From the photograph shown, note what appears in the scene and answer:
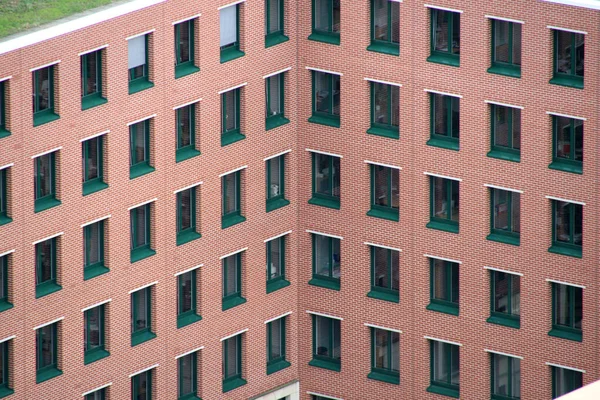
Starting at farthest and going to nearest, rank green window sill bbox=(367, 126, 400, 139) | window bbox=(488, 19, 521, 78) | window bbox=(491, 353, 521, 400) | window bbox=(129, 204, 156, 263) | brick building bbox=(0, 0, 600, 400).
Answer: window bbox=(491, 353, 521, 400), green window sill bbox=(367, 126, 400, 139), window bbox=(129, 204, 156, 263), window bbox=(488, 19, 521, 78), brick building bbox=(0, 0, 600, 400)

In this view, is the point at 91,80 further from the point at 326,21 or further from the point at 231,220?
the point at 326,21

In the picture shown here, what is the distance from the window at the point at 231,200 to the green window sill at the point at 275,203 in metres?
1.45

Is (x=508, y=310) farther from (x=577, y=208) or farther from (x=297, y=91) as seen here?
(x=297, y=91)

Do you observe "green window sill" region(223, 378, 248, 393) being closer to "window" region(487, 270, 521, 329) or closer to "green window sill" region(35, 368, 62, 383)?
"green window sill" region(35, 368, 62, 383)

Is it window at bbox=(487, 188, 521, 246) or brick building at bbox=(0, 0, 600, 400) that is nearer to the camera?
brick building at bbox=(0, 0, 600, 400)

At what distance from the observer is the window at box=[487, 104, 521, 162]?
8488 centimetres

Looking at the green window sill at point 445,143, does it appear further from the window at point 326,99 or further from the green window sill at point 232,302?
the green window sill at point 232,302

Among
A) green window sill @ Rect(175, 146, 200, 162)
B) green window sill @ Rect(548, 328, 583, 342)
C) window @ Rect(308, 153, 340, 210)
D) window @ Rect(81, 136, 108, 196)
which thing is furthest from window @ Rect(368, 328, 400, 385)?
window @ Rect(81, 136, 108, 196)

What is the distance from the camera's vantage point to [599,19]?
8138 cm

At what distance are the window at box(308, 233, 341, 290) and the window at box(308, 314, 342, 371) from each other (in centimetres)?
152

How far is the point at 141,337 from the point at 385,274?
9834 mm

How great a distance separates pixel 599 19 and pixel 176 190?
1603 centimetres

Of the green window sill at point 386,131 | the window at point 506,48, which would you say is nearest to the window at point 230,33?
the green window sill at point 386,131

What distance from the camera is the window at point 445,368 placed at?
89.2 metres
